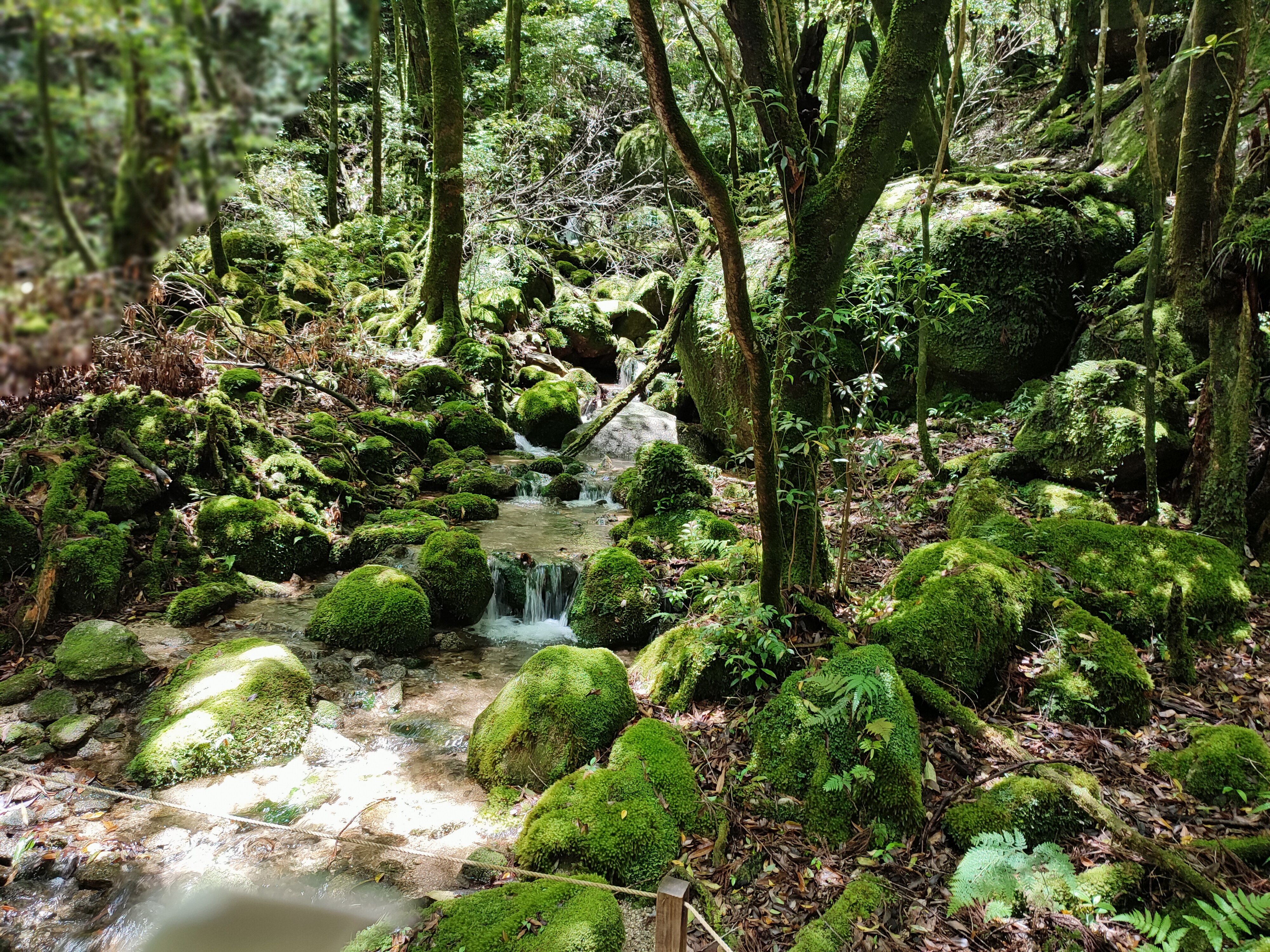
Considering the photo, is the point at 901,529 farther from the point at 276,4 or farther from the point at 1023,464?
the point at 276,4

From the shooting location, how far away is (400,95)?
18922 mm

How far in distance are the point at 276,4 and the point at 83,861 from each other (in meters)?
4.40

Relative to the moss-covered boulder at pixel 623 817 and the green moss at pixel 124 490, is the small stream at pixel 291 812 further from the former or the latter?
the green moss at pixel 124 490

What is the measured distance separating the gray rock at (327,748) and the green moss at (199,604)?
1.90m

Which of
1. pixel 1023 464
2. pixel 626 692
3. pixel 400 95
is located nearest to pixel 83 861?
pixel 626 692

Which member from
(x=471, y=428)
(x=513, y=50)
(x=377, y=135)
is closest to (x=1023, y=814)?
(x=471, y=428)

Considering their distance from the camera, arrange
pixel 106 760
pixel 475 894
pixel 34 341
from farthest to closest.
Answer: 1. pixel 106 760
2. pixel 475 894
3. pixel 34 341

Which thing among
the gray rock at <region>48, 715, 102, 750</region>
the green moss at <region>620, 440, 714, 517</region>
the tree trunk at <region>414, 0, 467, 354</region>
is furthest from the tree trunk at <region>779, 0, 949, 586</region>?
the tree trunk at <region>414, 0, 467, 354</region>

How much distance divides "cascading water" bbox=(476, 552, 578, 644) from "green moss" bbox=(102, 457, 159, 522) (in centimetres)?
319

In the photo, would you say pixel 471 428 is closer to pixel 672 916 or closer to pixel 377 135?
pixel 377 135

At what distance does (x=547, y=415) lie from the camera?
11.5 metres

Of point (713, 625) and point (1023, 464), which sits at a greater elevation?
point (1023, 464)

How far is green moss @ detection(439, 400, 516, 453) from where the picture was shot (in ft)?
34.6

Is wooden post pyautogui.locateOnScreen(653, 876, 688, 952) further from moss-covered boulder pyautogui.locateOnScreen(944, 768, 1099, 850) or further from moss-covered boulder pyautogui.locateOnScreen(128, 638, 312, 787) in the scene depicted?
moss-covered boulder pyautogui.locateOnScreen(128, 638, 312, 787)
